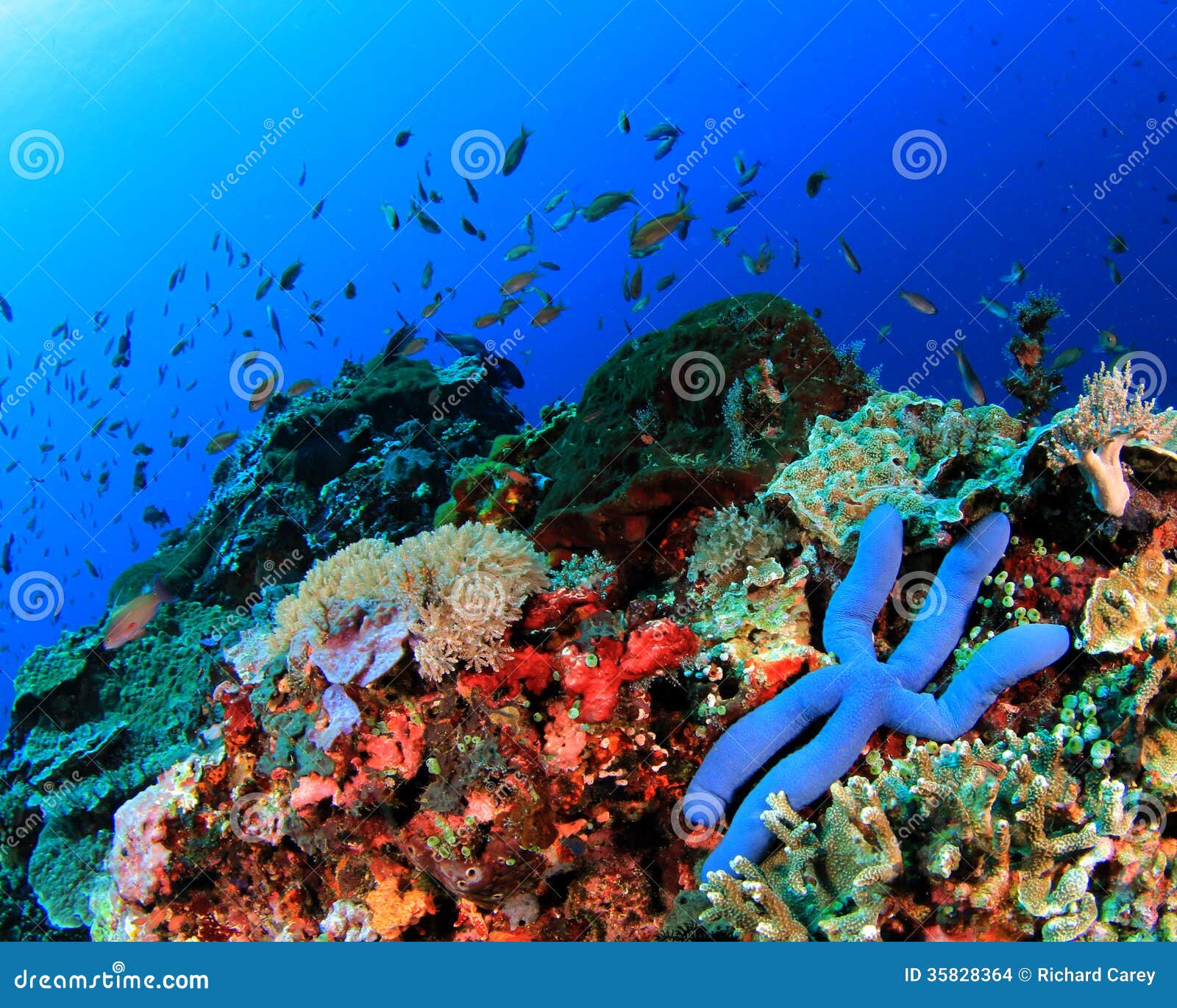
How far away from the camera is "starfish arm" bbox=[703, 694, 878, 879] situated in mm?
2895

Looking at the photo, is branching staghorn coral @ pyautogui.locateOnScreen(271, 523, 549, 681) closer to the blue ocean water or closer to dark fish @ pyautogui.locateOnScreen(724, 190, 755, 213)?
dark fish @ pyautogui.locateOnScreen(724, 190, 755, 213)

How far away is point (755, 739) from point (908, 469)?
6.47 ft

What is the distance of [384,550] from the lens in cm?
396

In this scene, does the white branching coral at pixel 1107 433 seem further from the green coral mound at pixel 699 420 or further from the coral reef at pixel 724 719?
the green coral mound at pixel 699 420

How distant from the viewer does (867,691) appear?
302 cm

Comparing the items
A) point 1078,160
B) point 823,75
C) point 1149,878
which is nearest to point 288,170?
point 823,75

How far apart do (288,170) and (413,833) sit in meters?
71.1

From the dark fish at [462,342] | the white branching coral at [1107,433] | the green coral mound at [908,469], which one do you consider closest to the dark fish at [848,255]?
the green coral mound at [908,469]

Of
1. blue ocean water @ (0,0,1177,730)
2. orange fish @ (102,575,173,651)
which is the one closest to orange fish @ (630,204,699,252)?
orange fish @ (102,575,173,651)

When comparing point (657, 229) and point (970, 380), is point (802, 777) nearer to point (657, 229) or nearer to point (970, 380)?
point (970, 380)

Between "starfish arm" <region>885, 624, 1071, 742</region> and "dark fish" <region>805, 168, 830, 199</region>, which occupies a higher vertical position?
"dark fish" <region>805, 168, 830, 199</region>

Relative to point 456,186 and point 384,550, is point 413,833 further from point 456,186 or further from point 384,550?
point 456,186

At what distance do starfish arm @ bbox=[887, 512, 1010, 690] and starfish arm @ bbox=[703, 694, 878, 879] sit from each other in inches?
14.2

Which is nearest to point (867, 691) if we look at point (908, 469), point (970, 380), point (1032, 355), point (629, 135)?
point (908, 469)
